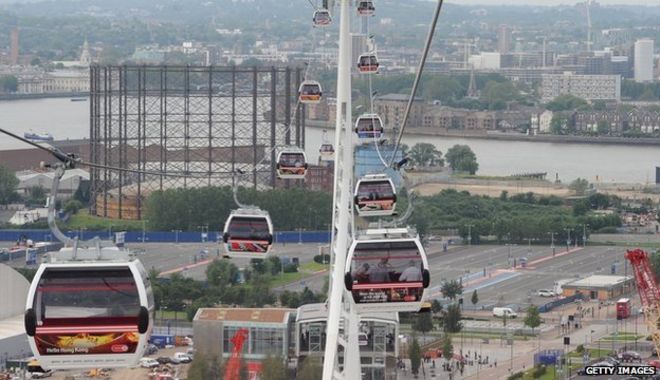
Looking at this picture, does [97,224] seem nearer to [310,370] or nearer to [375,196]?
[310,370]

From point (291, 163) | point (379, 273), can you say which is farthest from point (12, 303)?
point (379, 273)

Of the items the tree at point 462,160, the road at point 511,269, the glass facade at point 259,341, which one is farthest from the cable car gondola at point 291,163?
the tree at point 462,160

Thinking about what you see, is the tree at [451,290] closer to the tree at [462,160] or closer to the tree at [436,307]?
the tree at [436,307]

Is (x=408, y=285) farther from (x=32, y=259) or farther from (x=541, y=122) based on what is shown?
(x=541, y=122)

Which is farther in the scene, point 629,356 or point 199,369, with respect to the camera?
point 629,356

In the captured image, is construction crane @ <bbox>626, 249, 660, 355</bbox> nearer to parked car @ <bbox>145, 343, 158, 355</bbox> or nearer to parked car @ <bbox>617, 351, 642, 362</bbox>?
parked car @ <bbox>617, 351, 642, 362</bbox>

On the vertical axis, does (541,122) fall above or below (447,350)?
below
